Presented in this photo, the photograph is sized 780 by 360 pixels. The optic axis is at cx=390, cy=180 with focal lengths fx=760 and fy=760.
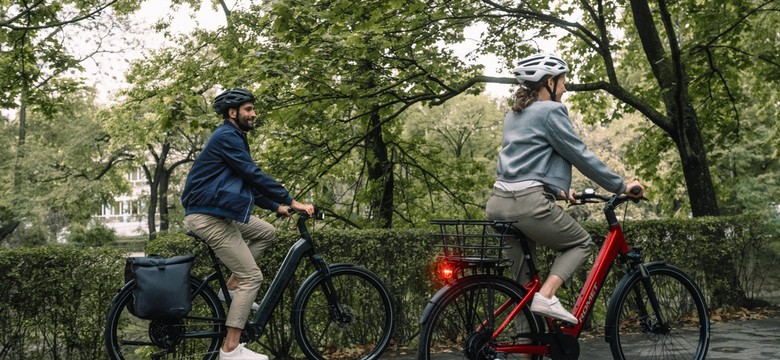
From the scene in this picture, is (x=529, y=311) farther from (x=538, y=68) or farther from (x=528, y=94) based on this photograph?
(x=538, y=68)

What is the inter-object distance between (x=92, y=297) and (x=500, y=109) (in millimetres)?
34554

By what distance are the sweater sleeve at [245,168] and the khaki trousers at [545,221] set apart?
1373 millimetres

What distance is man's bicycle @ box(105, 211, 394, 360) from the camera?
16.4ft

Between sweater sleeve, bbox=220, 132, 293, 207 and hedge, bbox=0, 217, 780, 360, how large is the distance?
1183mm

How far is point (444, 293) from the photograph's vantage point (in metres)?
4.18

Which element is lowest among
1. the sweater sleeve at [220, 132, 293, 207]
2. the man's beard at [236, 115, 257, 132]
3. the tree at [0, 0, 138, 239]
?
the sweater sleeve at [220, 132, 293, 207]

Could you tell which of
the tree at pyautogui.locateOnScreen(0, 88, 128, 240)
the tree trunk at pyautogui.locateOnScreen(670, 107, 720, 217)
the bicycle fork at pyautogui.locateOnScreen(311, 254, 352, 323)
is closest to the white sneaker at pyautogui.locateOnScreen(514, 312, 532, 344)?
the bicycle fork at pyautogui.locateOnScreen(311, 254, 352, 323)

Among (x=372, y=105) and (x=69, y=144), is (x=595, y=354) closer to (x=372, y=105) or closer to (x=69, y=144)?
(x=372, y=105)

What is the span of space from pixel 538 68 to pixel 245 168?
1.91 meters

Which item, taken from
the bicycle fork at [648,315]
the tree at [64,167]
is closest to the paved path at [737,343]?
the bicycle fork at [648,315]

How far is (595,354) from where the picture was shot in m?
6.38

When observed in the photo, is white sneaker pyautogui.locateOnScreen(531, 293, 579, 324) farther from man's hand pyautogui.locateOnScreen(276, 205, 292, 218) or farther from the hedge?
man's hand pyautogui.locateOnScreen(276, 205, 292, 218)

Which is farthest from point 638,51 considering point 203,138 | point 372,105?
point 203,138

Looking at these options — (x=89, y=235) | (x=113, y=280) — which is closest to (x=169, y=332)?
(x=113, y=280)
